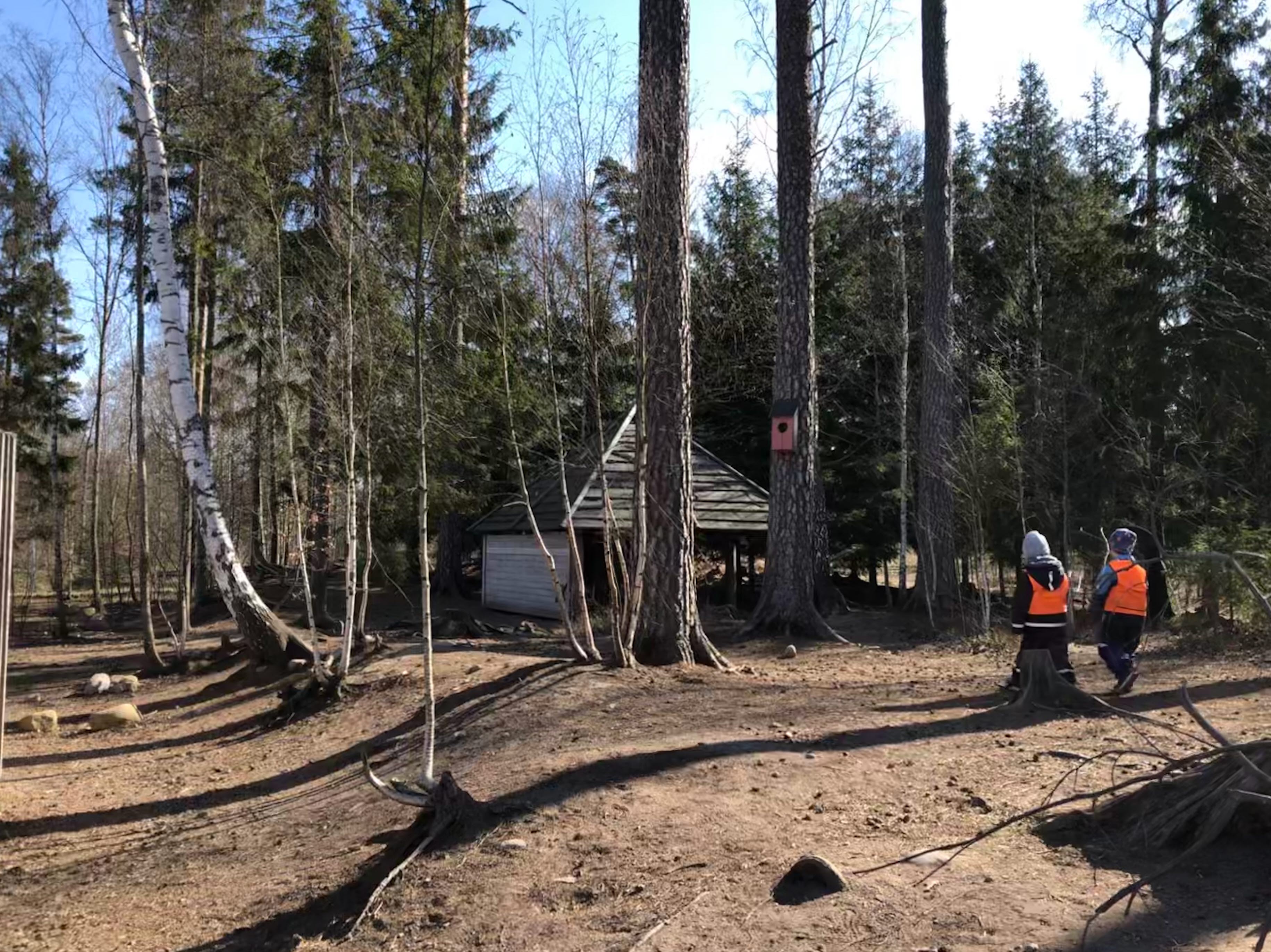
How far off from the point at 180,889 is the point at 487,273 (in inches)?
259

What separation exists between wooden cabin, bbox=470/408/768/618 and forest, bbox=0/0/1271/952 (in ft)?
0.43

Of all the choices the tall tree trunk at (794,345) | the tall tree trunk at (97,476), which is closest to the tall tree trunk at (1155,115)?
the tall tree trunk at (794,345)

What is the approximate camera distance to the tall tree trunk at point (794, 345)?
13.4m

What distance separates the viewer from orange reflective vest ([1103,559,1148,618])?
820 cm

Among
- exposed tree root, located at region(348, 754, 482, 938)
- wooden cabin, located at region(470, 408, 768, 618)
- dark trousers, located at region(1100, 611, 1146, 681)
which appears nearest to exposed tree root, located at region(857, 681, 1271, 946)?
exposed tree root, located at region(348, 754, 482, 938)

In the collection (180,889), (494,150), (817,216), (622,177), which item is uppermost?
(817,216)

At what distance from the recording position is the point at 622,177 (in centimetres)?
948

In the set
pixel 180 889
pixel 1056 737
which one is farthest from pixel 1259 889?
pixel 180 889

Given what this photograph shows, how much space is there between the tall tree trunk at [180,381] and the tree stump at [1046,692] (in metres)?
9.36

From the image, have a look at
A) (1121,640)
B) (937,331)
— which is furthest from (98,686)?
(937,331)

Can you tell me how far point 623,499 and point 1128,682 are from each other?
1137 centimetres

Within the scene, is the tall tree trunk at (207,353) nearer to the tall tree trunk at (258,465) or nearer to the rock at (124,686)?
the tall tree trunk at (258,465)

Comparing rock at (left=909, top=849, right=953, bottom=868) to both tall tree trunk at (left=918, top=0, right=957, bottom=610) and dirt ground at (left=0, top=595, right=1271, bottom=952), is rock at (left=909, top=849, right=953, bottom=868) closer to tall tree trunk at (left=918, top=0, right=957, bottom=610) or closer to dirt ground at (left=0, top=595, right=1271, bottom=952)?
dirt ground at (left=0, top=595, right=1271, bottom=952)

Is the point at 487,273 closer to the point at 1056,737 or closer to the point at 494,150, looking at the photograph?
the point at 494,150
